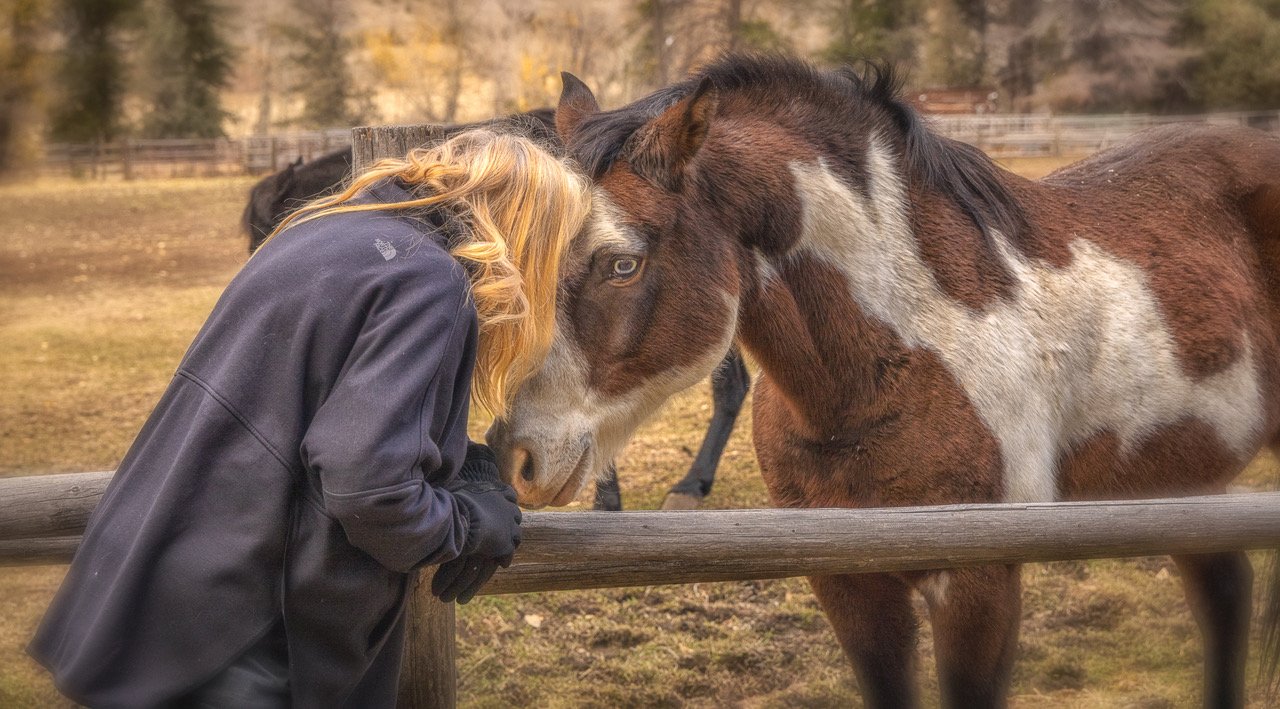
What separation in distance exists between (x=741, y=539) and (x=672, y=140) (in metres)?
0.86

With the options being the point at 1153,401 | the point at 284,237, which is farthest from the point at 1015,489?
the point at 284,237

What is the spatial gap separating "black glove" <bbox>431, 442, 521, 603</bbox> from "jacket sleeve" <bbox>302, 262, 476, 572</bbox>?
3.0 inches

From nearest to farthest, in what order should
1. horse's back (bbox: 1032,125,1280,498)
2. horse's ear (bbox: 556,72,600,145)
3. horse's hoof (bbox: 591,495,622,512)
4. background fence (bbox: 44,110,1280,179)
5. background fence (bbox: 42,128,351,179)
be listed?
horse's ear (bbox: 556,72,600,145) → horse's back (bbox: 1032,125,1280,498) → horse's hoof (bbox: 591,495,622,512) → background fence (bbox: 44,110,1280,179) → background fence (bbox: 42,128,351,179)

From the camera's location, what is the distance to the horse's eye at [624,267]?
2.20m

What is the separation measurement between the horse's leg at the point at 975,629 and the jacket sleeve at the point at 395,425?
54.2 inches

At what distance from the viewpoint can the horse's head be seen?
2141mm

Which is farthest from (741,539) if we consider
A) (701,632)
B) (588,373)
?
(701,632)

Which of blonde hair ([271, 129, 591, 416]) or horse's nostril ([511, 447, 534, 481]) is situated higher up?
blonde hair ([271, 129, 591, 416])

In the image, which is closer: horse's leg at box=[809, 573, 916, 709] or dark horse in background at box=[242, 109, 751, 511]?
horse's leg at box=[809, 573, 916, 709]

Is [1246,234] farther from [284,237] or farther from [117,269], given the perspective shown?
[117,269]

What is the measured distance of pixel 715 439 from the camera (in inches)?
225

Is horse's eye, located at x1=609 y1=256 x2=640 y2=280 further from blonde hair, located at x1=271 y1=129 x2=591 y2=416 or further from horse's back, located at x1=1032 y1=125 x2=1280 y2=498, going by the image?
horse's back, located at x1=1032 y1=125 x2=1280 y2=498

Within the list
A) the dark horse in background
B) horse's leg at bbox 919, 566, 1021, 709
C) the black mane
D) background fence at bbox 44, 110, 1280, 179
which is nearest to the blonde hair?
the black mane

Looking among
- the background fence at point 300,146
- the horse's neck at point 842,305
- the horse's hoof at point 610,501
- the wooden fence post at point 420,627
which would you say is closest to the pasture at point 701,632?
the horse's hoof at point 610,501
